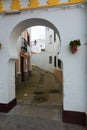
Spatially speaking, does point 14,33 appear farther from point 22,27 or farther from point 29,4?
point 29,4

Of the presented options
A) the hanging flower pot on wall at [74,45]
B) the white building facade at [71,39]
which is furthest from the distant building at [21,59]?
the hanging flower pot on wall at [74,45]

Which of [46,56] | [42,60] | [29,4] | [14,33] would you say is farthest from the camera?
[42,60]

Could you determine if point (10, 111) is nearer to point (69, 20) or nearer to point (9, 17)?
point (9, 17)

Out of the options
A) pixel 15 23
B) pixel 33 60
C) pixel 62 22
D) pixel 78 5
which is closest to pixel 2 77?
pixel 15 23

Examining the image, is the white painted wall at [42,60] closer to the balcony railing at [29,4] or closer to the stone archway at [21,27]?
the stone archway at [21,27]

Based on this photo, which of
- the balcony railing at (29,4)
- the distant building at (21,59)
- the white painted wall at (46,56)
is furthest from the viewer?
the white painted wall at (46,56)

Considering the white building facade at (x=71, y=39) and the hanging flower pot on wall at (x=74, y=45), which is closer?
the hanging flower pot on wall at (x=74, y=45)

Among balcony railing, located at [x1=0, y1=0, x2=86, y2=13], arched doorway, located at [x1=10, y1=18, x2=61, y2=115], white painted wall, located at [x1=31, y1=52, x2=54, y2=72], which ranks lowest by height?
white painted wall, located at [x1=31, y1=52, x2=54, y2=72]

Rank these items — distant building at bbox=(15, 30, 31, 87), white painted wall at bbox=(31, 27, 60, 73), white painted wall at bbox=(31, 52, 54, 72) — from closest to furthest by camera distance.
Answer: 1. distant building at bbox=(15, 30, 31, 87)
2. white painted wall at bbox=(31, 27, 60, 73)
3. white painted wall at bbox=(31, 52, 54, 72)

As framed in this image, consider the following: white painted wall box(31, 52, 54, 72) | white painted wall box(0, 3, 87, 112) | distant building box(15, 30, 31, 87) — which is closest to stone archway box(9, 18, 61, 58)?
white painted wall box(0, 3, 87, 112)

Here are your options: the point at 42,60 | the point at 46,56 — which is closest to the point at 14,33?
the point at 46,56

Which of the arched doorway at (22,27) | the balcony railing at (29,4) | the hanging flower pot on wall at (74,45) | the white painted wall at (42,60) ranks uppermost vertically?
the balcony railing at (29,4)

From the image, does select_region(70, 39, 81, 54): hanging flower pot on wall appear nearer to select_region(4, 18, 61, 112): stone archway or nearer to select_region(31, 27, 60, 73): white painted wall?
select_region(4, 18, 61, 112): stone archway

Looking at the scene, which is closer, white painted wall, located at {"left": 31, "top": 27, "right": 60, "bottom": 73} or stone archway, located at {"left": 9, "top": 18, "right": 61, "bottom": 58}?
stone archway, located at {"left": 9, "top": 18, "right": 61, "bottom": 58}
